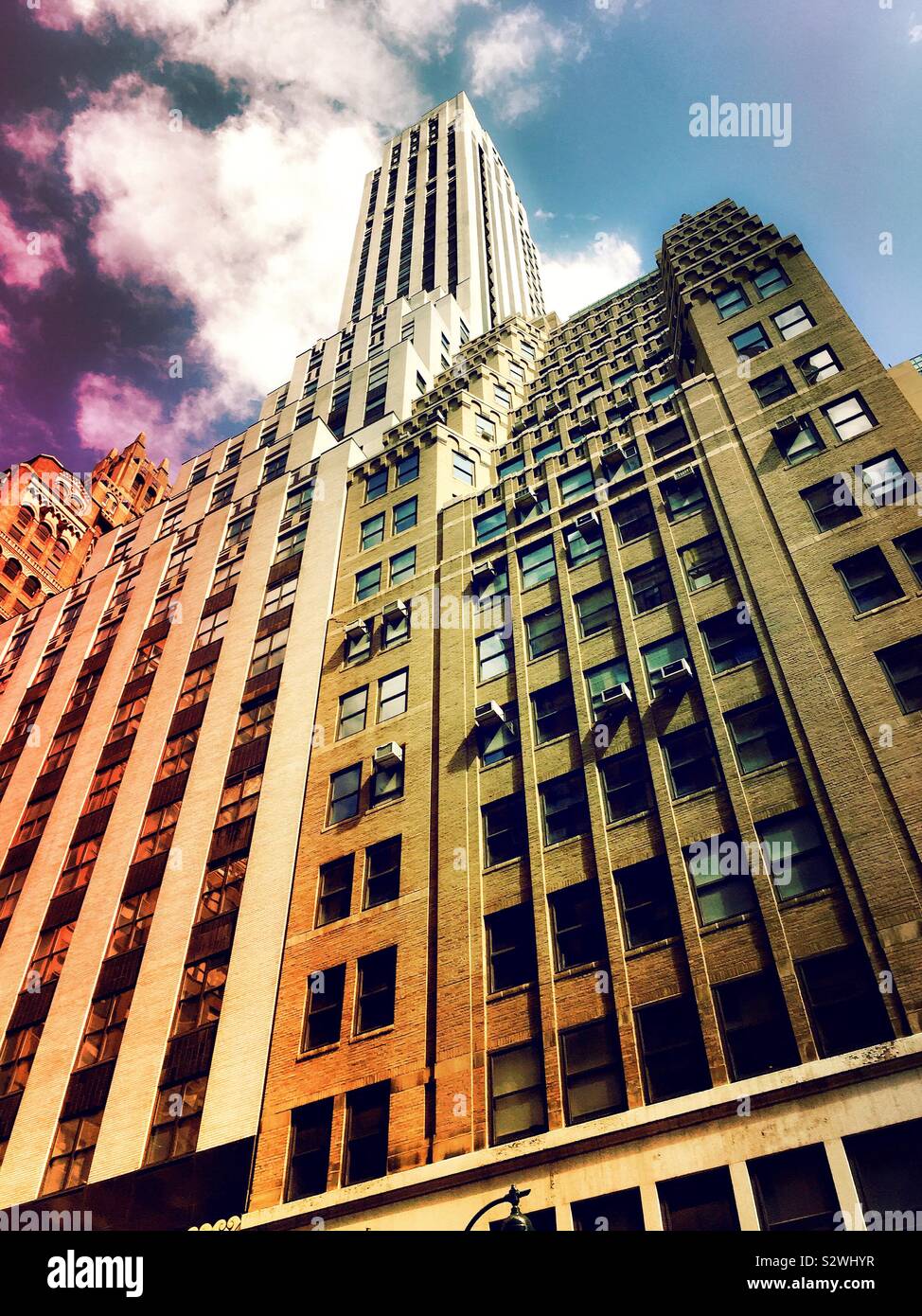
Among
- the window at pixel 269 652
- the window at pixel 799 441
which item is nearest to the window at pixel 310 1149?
the window at pixel 269 652

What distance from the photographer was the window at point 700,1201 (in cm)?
1803

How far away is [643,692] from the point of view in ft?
89.2

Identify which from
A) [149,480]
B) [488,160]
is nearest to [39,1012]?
[488,160]

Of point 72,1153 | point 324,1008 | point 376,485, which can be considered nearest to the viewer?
point 324,1008

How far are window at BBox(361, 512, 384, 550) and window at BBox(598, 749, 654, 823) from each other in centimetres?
1792

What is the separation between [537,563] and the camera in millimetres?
34531

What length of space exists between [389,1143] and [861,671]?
1549 cm

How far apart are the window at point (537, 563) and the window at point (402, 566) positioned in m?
4.91

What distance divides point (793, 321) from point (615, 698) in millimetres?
16358

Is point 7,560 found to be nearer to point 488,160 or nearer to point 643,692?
point 488,160

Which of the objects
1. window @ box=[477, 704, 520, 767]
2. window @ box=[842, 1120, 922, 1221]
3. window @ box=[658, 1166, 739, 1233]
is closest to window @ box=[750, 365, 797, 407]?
window @ box=[477, 704, 520, 767]

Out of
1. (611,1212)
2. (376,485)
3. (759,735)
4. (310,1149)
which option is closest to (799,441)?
(759,735)

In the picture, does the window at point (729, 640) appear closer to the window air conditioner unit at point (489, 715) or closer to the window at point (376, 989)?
the window air conditioner unit at point (489, 715)

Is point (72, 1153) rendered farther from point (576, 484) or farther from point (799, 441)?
point (799, 441)
